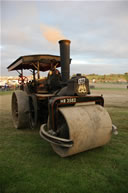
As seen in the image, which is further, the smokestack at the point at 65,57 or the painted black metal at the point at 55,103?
the smokestack at the point at 65,57

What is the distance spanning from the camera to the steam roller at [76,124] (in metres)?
2.64

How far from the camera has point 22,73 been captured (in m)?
6.05

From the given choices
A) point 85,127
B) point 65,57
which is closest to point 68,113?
point 85,127

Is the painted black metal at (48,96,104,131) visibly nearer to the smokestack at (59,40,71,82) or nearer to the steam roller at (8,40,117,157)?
the steam roller at (8,40,117,157)

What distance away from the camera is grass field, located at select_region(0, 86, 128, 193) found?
82.2 inches

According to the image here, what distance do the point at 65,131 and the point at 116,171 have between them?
1.12m

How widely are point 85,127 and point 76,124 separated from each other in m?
0.20

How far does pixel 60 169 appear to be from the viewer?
8.22 ft

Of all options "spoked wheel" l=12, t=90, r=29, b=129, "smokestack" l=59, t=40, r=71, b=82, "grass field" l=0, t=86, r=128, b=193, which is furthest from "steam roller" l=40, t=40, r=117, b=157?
"spoked wheel" l=12, t=90, r=29, b=129

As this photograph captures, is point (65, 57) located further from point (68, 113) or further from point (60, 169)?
point (60, 169)

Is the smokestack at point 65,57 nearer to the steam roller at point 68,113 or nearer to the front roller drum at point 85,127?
the steam roller at point 68,113

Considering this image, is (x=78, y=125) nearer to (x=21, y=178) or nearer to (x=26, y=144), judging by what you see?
(x=21, y=178)

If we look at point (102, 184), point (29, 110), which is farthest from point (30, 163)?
point (29, 110)

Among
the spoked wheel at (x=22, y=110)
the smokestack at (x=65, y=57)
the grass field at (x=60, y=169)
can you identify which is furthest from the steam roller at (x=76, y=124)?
the spoked wheel at (x=22, y=110)
